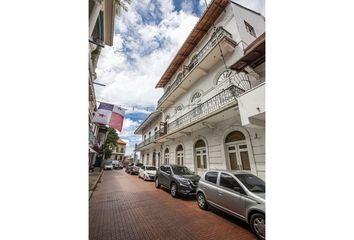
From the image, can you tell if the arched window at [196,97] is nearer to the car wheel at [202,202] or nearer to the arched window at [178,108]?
the arched window at [178,108]

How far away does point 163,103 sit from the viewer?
16.8 meters

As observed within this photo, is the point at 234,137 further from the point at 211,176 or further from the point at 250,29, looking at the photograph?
the point at 250,29

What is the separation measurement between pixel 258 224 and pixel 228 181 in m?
1.38

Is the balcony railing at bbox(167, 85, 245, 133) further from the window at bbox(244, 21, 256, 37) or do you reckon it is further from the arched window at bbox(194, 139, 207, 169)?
the window at bbox(244, 21, 256, 37)

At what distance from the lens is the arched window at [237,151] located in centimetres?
805

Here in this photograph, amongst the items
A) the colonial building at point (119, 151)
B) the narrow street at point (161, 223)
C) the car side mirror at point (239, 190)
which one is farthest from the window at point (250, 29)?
the colonial building at point (119, 151)

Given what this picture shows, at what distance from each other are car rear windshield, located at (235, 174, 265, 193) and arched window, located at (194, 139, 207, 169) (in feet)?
Answer: 19.0

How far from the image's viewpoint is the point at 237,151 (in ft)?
27.9

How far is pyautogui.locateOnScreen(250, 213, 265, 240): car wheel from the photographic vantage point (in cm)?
369

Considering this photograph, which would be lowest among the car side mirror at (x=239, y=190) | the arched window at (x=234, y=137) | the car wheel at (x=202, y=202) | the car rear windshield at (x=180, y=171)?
the car wheel at (x=202, y=202)
